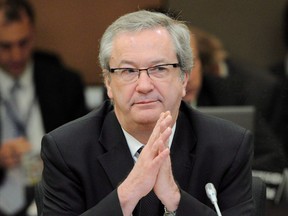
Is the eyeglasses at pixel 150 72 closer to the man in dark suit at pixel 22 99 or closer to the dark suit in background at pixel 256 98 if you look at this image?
the dark suit in background at pixel 256 98

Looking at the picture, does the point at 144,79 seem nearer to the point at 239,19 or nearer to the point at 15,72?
the point at 15,72

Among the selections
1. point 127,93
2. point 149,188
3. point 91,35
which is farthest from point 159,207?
point 91,35

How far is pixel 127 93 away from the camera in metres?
2.15

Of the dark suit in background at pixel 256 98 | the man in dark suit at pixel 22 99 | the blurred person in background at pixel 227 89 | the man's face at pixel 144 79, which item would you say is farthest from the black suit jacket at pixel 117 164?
the man in dark suit at pixel 22 99

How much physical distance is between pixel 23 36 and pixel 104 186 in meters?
2.00

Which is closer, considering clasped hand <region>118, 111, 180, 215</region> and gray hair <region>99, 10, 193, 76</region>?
clasped hand <region>118, 111, 180, 215</region>

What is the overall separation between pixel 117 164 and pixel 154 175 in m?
0.19

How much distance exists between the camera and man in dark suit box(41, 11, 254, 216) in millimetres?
2076

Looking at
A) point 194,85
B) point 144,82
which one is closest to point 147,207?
point 144,82

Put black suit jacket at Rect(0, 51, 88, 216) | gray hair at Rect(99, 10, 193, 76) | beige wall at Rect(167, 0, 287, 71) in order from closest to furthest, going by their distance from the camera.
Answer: gray hair at Rect(99, 10, 193, 76)
black suit jacket at Rect(0, 51, 88, 216)
beige wall at Rect(167, 0, 287, 71)

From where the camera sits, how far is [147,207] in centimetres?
219

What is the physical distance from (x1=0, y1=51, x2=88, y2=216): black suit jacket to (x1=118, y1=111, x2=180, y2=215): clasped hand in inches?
79.3

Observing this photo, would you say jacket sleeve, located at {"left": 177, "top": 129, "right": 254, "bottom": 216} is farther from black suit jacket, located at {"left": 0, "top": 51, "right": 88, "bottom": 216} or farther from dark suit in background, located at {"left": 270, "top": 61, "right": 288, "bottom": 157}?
black suit jacket, located at {"left": 0, "top": 51, "right": 88, "bottom": 216}

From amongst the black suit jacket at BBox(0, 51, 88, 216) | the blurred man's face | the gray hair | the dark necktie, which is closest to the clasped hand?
the dark necktie
